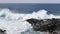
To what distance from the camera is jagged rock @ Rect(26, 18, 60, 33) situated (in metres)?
1.02

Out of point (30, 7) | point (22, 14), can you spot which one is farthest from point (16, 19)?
point (30, 7)

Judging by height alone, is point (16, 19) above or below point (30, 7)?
below

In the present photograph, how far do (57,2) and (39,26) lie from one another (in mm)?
297

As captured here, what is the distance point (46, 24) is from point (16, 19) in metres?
0.30

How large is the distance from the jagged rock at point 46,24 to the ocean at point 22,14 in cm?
3

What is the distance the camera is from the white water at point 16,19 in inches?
40.9

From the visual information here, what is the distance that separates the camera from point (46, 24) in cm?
103

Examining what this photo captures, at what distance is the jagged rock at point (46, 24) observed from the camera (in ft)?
3.34

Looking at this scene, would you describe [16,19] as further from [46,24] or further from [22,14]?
[46,24]

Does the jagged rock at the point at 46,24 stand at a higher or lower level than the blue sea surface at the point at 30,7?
lower

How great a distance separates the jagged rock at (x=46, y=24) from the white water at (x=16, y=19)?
0.12ft

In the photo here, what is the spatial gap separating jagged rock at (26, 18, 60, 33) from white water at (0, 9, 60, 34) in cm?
4

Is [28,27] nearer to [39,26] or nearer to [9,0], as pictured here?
[39,26]

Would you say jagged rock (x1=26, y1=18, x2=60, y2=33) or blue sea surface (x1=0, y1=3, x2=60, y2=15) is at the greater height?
blue sea surface (x1=0, y1=3, x2=60, y2=15)
